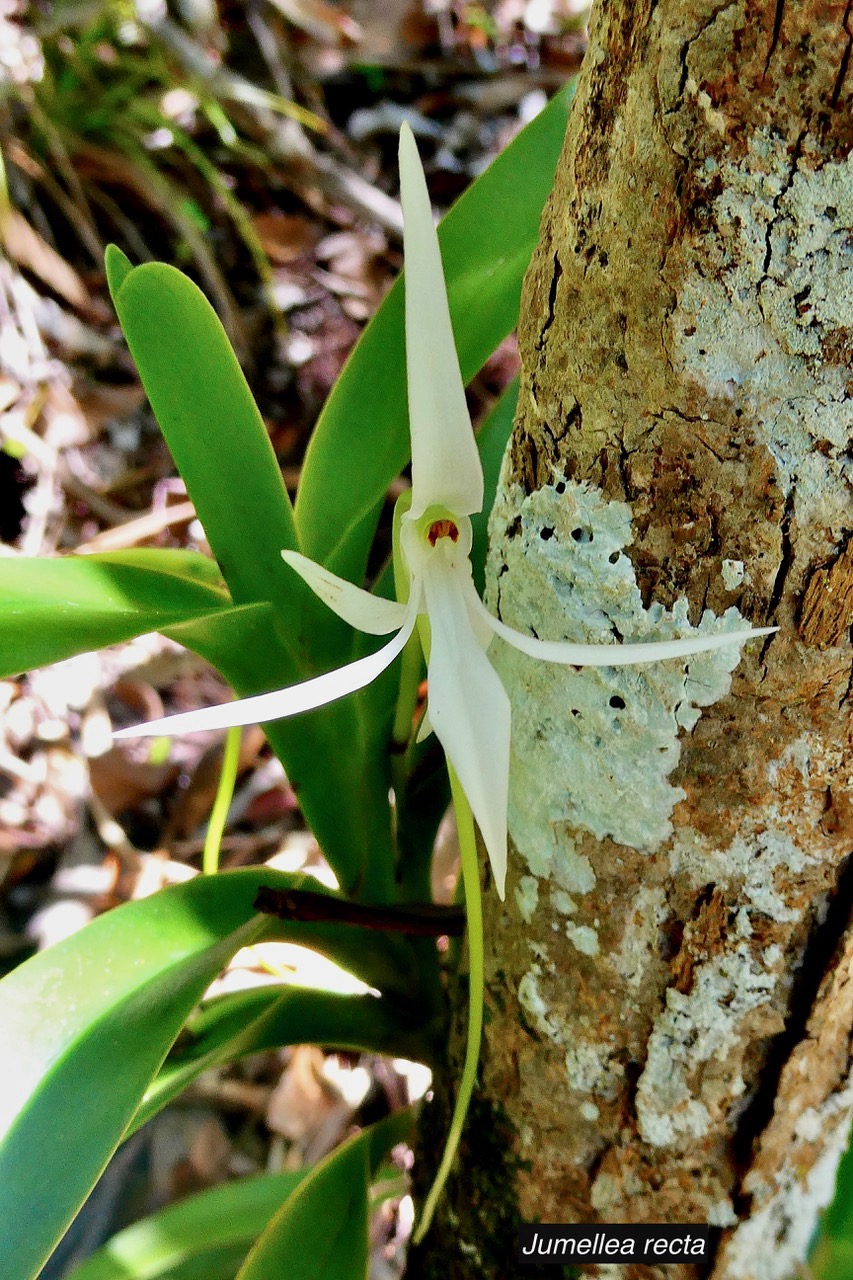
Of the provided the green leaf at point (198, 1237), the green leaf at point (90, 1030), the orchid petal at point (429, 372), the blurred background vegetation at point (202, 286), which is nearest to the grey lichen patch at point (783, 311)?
the orchid petal at point (429, 372)

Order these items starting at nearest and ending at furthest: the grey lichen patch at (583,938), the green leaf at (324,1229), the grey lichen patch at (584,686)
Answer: the grey lichen patch at (584,686) → the grey lichen patch at (583,938) → the green leaf at (324,1229)

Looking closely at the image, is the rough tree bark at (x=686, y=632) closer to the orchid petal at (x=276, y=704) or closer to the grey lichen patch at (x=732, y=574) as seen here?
the grey lichen patch at (x=732, y=574)

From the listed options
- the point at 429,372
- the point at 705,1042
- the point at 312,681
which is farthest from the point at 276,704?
the point at 705,1042

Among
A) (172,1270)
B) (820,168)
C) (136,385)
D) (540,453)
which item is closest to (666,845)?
(540,453)

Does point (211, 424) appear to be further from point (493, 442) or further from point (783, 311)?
point (783, 311)

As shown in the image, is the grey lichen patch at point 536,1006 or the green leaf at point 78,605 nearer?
the green leaf at point 78,605

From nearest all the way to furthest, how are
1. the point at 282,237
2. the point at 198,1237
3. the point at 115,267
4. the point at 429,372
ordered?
the point at 429,372, the point at 115,267, the point at 198,1237, the point at 282,237
